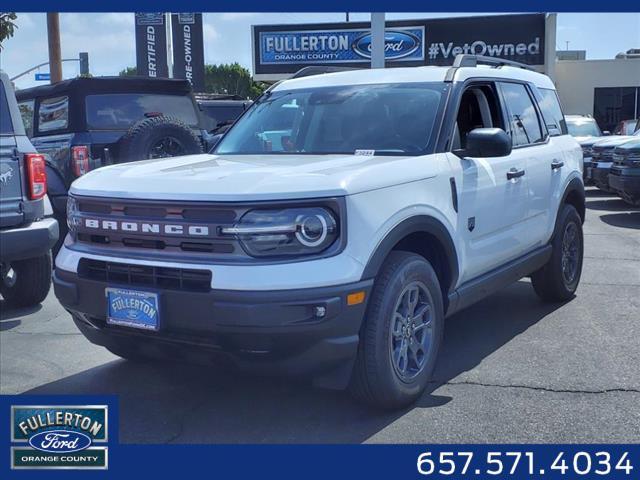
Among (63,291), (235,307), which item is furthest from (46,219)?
(235,307)

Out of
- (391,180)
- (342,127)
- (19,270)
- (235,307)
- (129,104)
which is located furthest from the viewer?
(129,104)

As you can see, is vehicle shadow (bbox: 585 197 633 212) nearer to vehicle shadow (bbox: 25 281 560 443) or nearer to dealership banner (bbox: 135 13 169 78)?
vehicle shadow (bbox: 25 281 560 443)

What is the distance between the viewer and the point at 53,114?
8.92m

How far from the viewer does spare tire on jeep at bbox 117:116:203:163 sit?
787 cm

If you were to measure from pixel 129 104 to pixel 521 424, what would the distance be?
6.60m

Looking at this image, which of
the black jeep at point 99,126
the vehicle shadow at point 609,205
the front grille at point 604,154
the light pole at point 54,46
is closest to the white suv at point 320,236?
the black jeep at point 99,126

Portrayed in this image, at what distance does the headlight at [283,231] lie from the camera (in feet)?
11.2

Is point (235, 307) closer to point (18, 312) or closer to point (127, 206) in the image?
point (127, 206)

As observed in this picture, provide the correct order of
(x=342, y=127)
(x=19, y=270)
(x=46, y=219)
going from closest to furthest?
(x=342, y=127) < (x=46, y=219) < (x=19, y=270)

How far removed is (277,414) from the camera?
4.08 meters

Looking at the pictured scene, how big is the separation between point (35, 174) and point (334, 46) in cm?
2386

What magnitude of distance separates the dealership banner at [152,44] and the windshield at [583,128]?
1404 centimetres

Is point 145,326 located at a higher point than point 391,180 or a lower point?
lower

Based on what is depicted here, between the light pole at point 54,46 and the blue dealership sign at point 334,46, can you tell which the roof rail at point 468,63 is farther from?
A: the blue dealership sign at point 334,46
